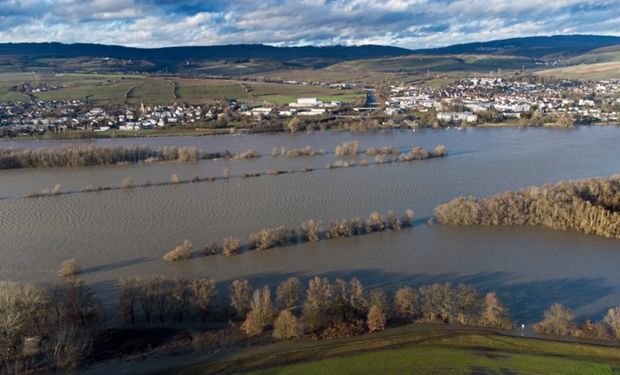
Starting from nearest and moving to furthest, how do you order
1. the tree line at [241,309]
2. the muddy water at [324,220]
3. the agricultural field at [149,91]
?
the tree line at [241,309] → the muddy water at [324,220] → the agricultural field at [149,91]

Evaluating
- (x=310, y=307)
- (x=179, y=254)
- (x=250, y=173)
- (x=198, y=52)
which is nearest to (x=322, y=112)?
(x=250, y=173)

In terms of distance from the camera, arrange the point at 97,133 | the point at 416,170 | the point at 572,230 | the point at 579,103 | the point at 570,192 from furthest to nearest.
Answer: the point at 579,103, the point at 97,133, the point at 416,170, the point at 570,192, the point at 572,230

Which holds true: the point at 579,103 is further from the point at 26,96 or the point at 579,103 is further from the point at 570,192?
the point at 26,96

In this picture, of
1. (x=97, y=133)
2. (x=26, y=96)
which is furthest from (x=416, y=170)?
(x=26, y=96)

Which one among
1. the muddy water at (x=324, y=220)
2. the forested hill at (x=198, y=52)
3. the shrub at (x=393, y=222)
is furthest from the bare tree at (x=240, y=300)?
the forested hill at (x=198, y=52)

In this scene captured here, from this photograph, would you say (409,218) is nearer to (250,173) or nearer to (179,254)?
(179,254)

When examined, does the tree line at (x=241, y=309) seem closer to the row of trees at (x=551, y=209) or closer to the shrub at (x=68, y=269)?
the shrub at (x=68, y=269)

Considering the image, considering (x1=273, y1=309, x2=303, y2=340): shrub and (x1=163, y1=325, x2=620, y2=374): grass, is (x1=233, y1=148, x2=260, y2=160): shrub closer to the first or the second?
(x1=273, y1=309, x2=303, y2=340): shrub
